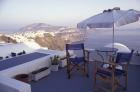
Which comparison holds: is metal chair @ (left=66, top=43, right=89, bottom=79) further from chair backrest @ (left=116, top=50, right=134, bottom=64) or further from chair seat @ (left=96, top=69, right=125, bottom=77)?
chair backrest @ (left=116, top=50, right=134, bottom=64)

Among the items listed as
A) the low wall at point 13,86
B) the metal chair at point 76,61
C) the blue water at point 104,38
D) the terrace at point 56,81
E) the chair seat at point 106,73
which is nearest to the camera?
the low wall at point 13,86

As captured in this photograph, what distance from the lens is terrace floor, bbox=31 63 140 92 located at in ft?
14.4

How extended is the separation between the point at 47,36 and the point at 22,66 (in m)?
8.06

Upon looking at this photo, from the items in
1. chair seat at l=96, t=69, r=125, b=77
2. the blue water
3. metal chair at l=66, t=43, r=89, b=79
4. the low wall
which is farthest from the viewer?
the blue water

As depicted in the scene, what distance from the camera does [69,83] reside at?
188 inches

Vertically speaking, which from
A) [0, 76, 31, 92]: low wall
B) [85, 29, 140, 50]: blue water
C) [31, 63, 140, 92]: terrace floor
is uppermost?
[85, 29, 140, 50]: blue water

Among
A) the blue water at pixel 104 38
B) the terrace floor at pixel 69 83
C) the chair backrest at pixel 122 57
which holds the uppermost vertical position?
the blue water at pixel 104 38

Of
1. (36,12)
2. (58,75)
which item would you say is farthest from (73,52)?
(36,12)

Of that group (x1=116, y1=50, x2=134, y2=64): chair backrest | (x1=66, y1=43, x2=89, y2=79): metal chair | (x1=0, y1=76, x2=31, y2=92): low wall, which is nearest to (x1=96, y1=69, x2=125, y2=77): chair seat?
(x1=116, y1=50, x2=134, y2=64): chair backrest

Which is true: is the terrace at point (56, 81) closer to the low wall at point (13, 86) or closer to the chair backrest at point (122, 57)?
the low wall at point (13, 86)

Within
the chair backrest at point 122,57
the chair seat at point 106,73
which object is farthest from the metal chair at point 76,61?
the chair backrest at point 122,57

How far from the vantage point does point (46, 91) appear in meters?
4.30

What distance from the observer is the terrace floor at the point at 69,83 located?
172 inches

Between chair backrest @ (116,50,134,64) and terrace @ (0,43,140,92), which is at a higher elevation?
chair backrest @ (116,50,134,64)
